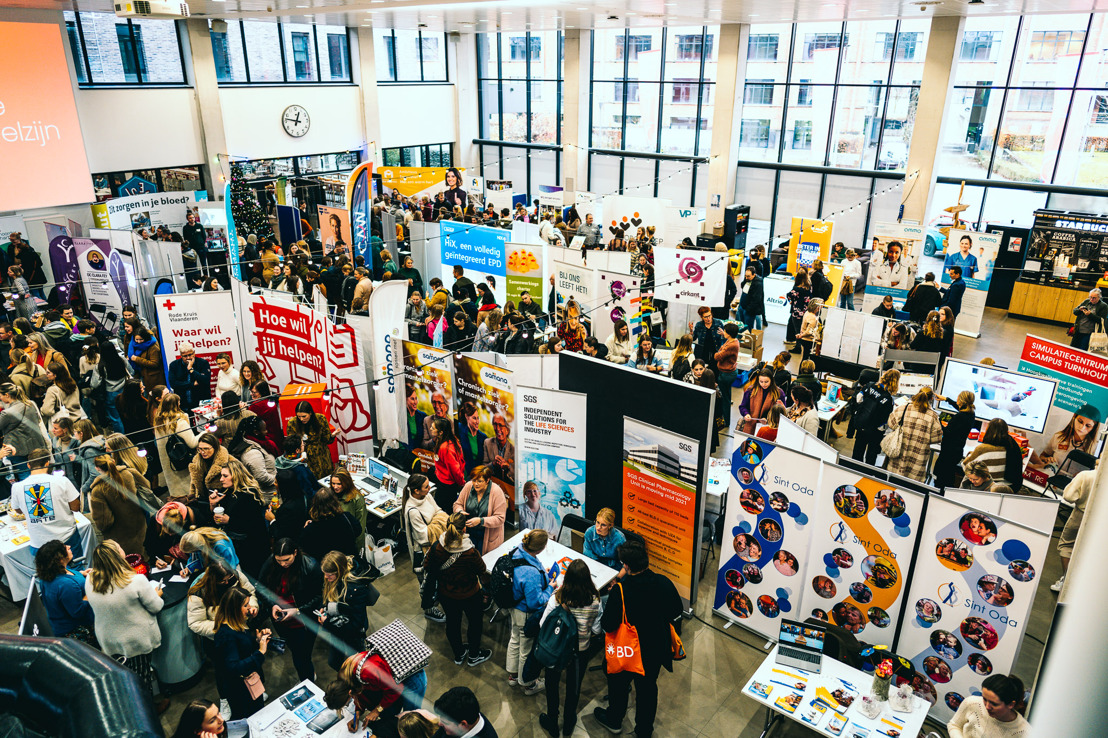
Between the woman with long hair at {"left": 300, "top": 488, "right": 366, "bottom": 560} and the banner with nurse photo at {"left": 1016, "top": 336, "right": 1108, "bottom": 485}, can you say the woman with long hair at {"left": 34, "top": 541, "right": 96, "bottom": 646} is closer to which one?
the woman with long hair at {"left": 300, "top": 488, "right": 366, "bottom": 560}

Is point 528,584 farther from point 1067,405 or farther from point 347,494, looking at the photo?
point 1067,405

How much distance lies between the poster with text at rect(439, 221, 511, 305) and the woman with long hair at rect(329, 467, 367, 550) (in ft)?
18.4

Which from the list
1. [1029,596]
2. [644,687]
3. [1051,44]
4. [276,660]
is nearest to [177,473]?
[276,660]

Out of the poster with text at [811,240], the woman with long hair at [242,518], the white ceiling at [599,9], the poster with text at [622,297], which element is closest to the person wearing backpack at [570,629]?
the woman with long hair at [242,518]

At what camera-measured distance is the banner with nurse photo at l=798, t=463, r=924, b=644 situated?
4847mm

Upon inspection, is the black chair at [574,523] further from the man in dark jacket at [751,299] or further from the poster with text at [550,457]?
the man in dark jacket at [751,299]

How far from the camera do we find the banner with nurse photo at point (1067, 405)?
22.8 ft

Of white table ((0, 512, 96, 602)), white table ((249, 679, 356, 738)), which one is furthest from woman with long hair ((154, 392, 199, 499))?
white table ((249, 679, 356, 738))

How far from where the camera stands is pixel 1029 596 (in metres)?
4.41

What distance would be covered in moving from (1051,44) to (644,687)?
1489 centimetres

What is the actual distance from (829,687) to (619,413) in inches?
97.1

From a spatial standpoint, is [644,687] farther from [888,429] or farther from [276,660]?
[888,429]

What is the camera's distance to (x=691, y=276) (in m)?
9.53

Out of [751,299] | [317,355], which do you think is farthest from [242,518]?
[751,299]
